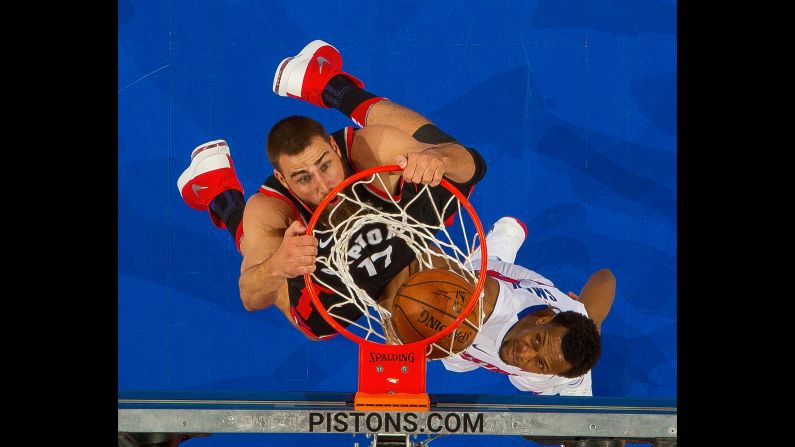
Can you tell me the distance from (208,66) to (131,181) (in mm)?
853

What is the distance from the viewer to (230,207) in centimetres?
546

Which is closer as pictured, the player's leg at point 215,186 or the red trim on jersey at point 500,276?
the red trim on jersey at point 500,276

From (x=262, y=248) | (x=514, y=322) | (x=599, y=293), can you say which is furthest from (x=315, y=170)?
(x=599, y=293)

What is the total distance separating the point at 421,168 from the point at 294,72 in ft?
5.03

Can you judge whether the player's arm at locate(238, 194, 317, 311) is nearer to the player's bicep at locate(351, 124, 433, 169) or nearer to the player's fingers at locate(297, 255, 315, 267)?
the player's fingers at locate(297, 255, 315, 267)

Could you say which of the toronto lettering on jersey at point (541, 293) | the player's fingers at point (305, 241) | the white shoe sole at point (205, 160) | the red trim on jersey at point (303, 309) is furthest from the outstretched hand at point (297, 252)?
the toronto lettering on jersey at point (541, 293)

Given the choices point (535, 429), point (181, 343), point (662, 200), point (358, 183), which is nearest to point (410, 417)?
point (535, 429)

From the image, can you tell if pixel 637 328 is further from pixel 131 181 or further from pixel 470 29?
pixel 131 181

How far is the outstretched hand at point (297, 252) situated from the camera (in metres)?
4.39

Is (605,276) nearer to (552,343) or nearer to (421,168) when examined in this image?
(552,343)

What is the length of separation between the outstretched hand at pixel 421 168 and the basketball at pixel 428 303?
0.63 meters

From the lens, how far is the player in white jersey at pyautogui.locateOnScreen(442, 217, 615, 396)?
16.4 ft

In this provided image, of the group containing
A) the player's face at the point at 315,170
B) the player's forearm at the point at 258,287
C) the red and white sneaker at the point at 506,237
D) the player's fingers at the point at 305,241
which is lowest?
the player's fingers at the point at 305,241

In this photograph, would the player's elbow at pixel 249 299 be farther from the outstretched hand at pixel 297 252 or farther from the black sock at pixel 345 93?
the black sock at pixel 345 93
